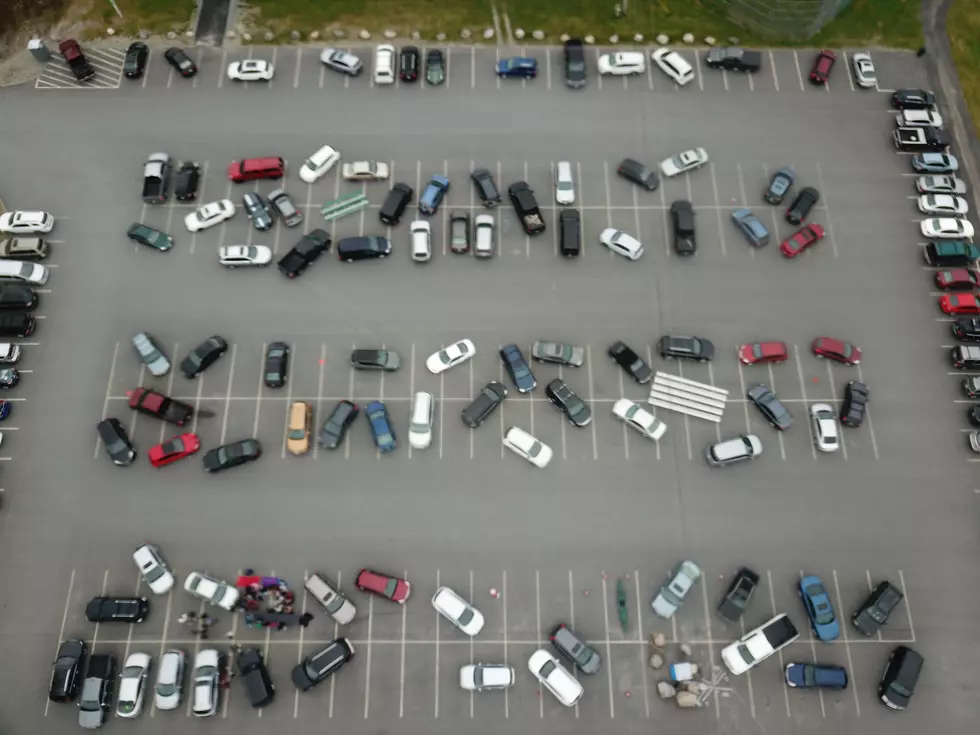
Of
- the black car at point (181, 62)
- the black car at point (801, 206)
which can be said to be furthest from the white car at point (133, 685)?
the black car at point (801, 206)

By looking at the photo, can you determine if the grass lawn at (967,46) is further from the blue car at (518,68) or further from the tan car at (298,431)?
the tan car at (298,431)

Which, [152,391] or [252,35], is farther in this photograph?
[252,35]

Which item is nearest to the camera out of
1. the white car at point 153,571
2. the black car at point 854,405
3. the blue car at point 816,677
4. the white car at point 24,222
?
the blue car at point 816,677

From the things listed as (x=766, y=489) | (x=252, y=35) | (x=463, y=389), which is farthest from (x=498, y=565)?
→ (x=252, y=35)

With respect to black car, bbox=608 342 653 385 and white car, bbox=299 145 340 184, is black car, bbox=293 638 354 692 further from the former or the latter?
white car, bbox=299 145 340 184

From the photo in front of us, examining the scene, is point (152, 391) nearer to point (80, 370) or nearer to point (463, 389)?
point (80, 370)

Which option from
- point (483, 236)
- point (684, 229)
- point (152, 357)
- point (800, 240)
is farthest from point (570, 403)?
point (152, 357)
